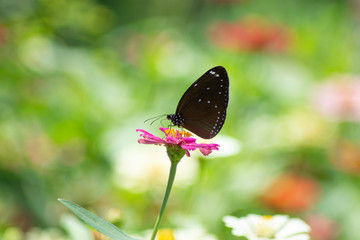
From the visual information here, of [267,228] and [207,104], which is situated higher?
[207,104]

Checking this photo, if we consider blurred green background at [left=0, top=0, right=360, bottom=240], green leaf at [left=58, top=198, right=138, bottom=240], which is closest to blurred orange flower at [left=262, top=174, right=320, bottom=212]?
blurred green background at [left=0, top=0, right=360, bottom=240]

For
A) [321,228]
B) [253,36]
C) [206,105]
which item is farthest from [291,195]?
[253,36]

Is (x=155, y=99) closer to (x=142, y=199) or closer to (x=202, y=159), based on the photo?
(x=142, y=199)

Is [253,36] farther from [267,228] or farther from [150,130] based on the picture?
[267,228]

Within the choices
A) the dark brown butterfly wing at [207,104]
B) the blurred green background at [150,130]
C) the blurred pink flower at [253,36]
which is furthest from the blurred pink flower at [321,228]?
the blurred pink flower at [253,36]

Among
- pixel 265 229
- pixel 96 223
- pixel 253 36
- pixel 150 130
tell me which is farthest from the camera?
pixel 253 36

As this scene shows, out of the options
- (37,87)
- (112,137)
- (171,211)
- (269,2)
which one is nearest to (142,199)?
(171,211)
